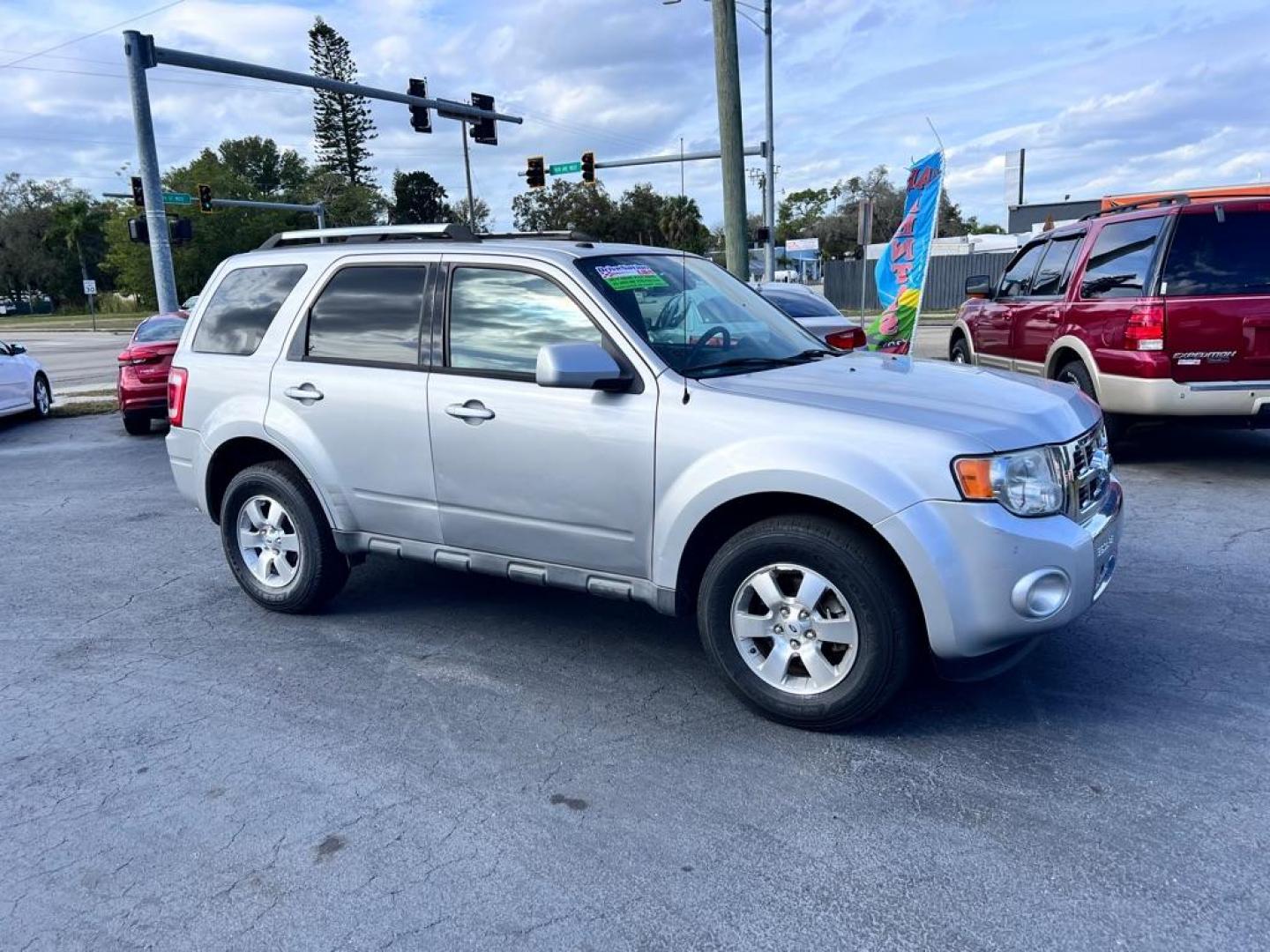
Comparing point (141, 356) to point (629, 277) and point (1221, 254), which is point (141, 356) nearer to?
point (629, 277)

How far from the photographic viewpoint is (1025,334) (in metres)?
9.05

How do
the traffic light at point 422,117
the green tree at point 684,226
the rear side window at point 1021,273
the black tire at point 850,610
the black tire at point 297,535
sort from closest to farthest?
1. the black tire at point 850,610
2. the black tire at point 297,535
3. the rear side window at point 1021,273
4. the traffic light at point 422,117
5. the green tree at point 684,226

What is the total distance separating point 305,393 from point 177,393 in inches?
41.0

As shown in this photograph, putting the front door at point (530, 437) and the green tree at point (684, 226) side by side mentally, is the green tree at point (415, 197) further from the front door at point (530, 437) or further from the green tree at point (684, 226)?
the front door at point (530, 437)

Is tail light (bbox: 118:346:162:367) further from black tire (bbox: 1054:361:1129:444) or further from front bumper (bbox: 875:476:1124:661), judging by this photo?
front bumper (bbox: 875:476:1124:661)

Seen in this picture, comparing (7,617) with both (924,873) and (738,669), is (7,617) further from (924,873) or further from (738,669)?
(924,873)

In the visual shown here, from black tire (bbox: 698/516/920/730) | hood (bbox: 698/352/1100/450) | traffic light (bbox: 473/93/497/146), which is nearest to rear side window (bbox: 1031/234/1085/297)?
hood (bbox: 698/352/1100/450)

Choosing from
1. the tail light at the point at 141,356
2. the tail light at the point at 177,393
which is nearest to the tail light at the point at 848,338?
the tail light at the point at 177,393

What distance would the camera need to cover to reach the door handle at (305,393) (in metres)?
4.83

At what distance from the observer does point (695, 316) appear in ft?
14.8

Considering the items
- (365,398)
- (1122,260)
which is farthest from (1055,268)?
(365,398)

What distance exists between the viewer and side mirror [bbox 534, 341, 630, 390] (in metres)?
3.79

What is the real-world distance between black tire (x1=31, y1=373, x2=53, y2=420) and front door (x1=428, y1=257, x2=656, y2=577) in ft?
41.0

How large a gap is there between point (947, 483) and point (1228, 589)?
2.73m
